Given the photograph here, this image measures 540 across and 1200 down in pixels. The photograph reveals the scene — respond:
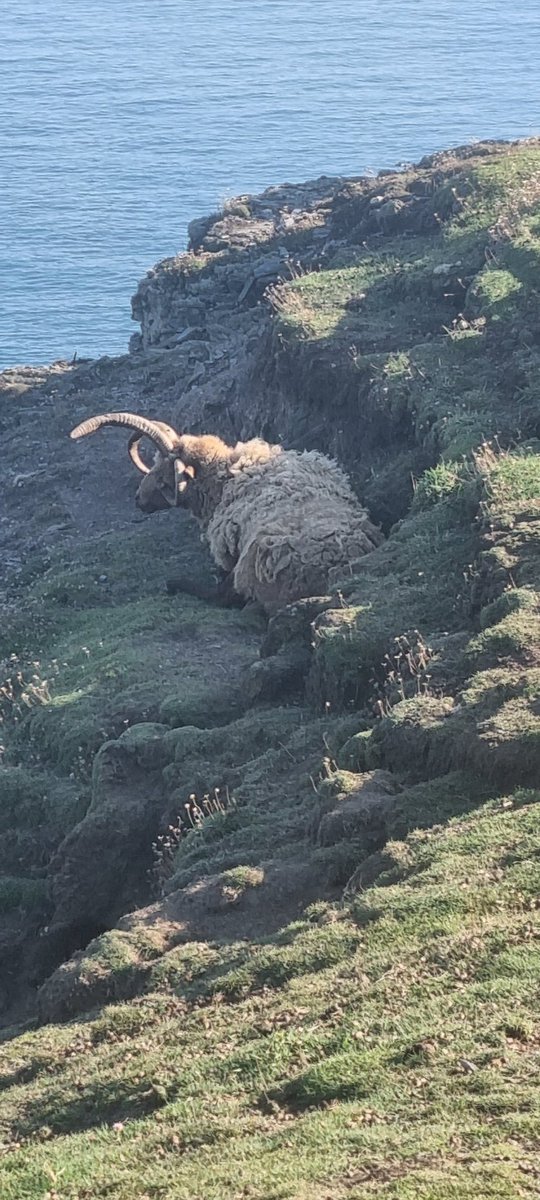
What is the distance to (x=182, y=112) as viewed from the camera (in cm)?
7012

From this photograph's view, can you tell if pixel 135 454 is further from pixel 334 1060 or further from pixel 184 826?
pixel 334 1060

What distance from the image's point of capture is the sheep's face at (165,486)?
939 inches

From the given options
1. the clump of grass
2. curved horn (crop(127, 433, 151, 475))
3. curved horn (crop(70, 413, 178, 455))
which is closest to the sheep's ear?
curved horn (crop(70, 413, 178, 455))

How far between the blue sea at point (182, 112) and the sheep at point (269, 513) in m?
22.8

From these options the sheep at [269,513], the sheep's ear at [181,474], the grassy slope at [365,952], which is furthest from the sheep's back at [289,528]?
the sheep's ear at [181,474]

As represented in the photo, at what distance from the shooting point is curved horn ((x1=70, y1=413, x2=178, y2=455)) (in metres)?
24.6

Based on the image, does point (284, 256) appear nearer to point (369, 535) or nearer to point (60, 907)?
point (369, 535)

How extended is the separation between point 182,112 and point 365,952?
64.5m

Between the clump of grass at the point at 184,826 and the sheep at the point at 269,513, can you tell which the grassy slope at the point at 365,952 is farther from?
the sheep at the point at 269,513

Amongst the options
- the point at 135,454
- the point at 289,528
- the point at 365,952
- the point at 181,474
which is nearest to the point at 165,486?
the point at 181,474

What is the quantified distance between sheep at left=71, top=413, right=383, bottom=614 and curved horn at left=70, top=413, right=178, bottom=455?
38mm

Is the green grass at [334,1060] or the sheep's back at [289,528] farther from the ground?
the green grass at [334,1060]

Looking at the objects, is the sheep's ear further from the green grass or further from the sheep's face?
the green grass

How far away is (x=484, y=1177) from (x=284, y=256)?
28.2m
